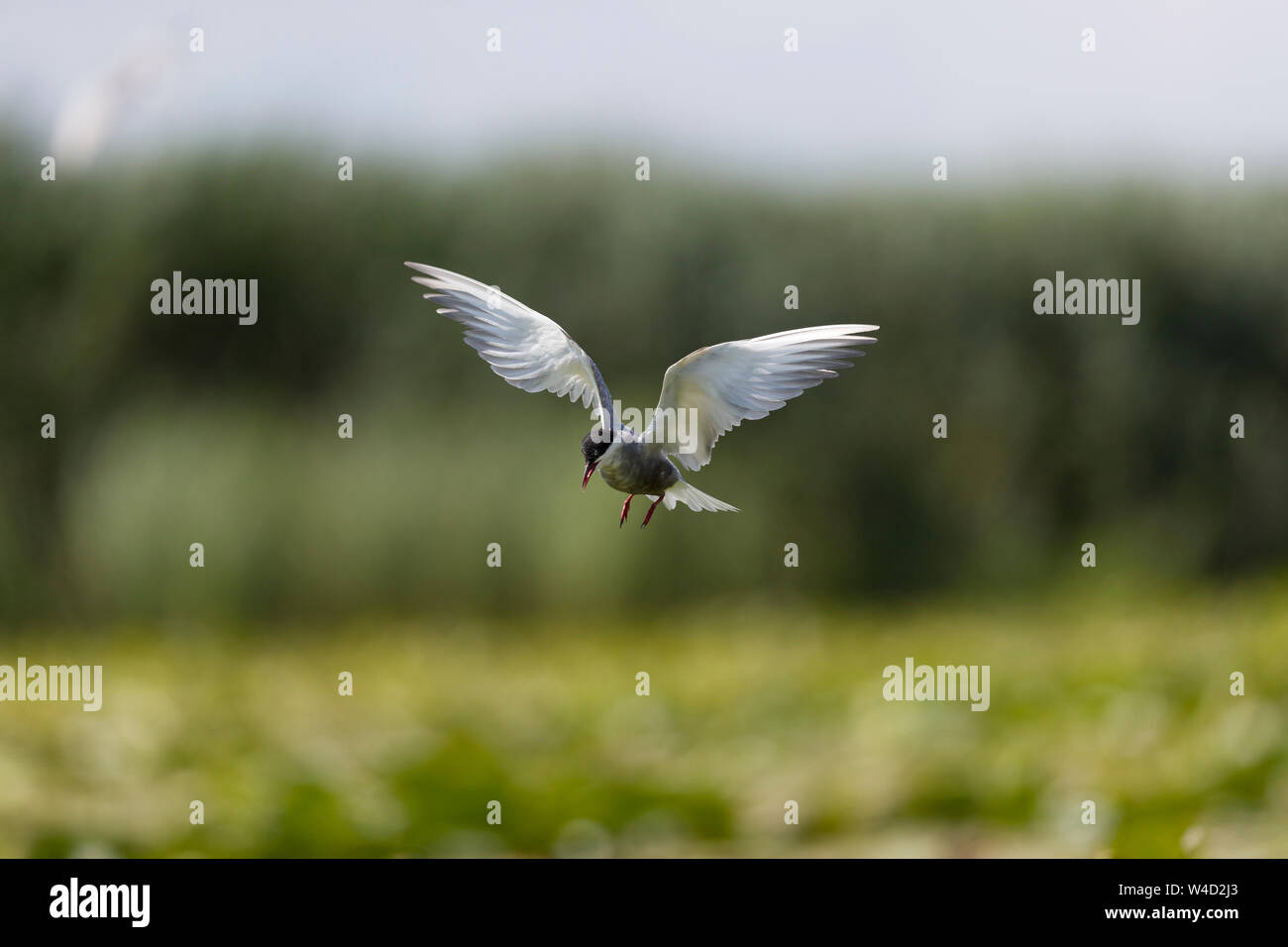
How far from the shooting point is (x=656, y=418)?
0.30 meters

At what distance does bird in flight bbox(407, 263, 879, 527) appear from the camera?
0.95 feet

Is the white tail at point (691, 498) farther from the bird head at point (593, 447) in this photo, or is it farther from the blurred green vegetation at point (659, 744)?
the blurred green vegetation at point (659, 744)

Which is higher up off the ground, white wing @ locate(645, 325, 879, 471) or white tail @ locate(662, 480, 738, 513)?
white wing @ locate(645, 325, 879, 471)

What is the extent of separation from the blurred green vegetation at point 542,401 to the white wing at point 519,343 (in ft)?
4.39

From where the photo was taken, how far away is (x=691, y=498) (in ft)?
0.94

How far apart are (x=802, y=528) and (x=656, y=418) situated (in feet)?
5.16

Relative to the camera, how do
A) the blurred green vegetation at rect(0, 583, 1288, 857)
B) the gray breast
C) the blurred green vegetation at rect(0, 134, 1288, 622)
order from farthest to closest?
the blurred green vegetation at rect(0, 134, 1288, 622) < the blurred green vegetation at rect(0, 583, 1288, 857) < the gray breast

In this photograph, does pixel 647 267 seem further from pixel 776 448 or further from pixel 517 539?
pixel 517 539

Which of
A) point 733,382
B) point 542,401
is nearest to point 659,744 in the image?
point 542,401

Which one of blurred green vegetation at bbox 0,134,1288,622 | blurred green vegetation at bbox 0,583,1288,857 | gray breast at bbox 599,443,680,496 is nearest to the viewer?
gray breast at bbox 599,443,680,496

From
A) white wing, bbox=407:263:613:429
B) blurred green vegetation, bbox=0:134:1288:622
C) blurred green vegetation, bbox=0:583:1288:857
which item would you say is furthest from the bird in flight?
blurred green vegetation, bbox=0:134:1288:622

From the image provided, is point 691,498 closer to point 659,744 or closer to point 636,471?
point 636,471

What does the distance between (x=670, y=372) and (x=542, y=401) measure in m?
1.46

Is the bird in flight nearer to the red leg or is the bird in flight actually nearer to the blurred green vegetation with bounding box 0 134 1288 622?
the red leg
